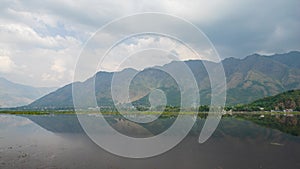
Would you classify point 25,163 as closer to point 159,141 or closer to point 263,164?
point 159,141

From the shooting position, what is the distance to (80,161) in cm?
1777

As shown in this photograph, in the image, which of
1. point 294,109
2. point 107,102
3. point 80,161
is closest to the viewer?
point 80,161

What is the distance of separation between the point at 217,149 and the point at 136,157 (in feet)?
23.5

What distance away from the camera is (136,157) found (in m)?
19.1

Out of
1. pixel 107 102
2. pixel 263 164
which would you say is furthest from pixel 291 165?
pixel 107 102

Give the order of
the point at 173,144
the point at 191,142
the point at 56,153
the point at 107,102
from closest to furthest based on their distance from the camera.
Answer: the point at 56,153 → the point at 173,144 → the point at 191,142 → the point at 107,102

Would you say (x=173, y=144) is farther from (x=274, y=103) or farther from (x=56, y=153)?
(x=274, y=103)

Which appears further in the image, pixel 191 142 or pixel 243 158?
pixel 191 142

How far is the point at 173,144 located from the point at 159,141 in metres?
1.85

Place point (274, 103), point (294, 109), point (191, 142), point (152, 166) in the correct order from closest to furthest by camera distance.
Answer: point (152, 166), point (191, 142), point (294, 109), point (274, 103)

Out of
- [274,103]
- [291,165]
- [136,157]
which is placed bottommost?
[291,165]

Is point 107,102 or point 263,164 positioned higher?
point 107,102

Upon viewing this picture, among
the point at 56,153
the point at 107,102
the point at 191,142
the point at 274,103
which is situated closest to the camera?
the point at 56,153

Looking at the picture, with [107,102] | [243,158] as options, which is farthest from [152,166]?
[107,102]
